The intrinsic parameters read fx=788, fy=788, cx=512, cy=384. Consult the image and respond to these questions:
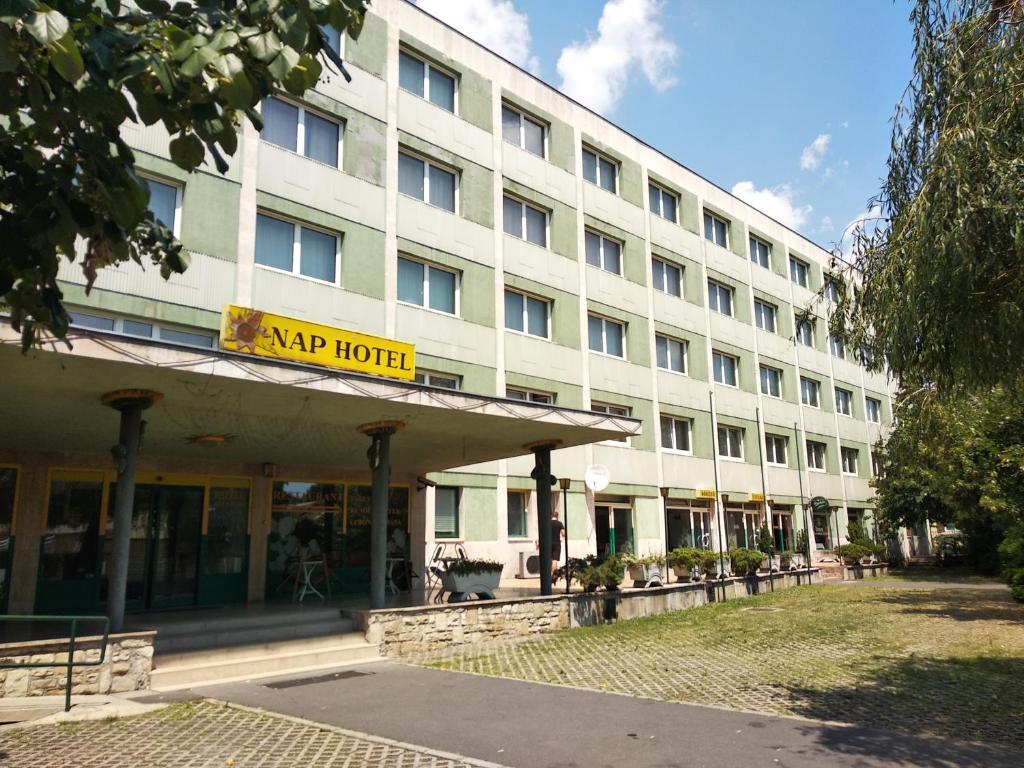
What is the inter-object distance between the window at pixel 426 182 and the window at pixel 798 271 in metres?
22.7

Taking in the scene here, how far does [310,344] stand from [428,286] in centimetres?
529

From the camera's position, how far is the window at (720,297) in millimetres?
32469

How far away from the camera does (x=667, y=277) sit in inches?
1184

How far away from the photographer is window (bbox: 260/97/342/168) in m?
18.2

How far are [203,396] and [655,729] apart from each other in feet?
22.0

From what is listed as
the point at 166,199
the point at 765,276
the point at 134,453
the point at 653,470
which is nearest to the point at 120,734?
the point at 134,453

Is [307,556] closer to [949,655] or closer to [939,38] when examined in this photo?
[949,655]

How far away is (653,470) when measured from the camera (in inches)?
1050

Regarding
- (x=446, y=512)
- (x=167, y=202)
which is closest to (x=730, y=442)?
(x=446, y=512)

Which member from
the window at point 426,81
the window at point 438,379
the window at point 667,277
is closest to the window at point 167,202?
the window at point 438,379

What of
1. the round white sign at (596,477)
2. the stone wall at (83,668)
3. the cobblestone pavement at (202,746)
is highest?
the round white sign at (596,477)

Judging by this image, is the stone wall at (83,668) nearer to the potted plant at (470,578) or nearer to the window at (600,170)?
the potted plant at (470,578)

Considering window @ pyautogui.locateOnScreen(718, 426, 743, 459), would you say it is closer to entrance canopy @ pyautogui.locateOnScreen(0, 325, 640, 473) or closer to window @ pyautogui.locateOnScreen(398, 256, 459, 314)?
window @ pyautogui.locateOnScreen(398, 256, 459, 314)

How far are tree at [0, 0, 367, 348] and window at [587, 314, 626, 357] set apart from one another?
874 inches
